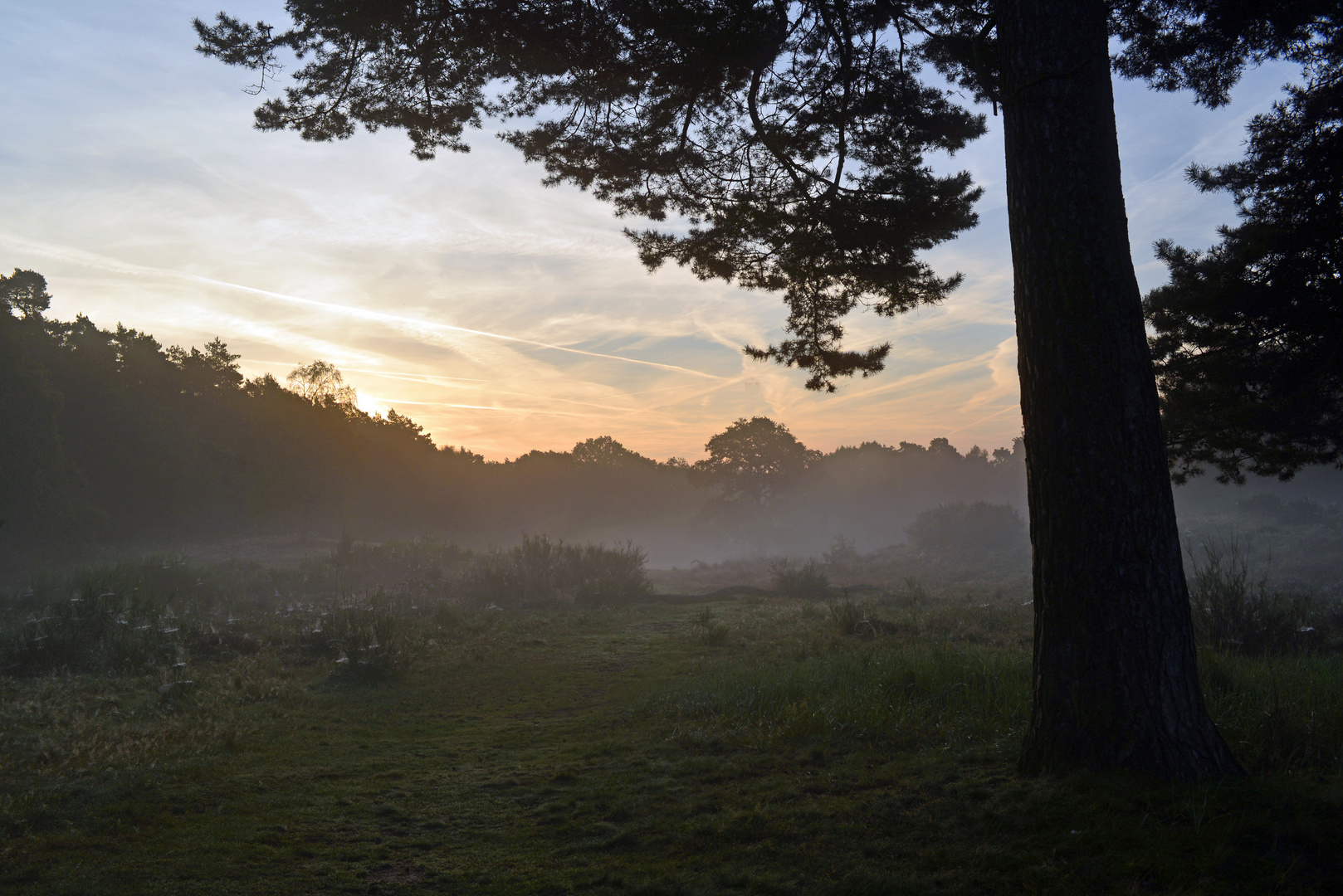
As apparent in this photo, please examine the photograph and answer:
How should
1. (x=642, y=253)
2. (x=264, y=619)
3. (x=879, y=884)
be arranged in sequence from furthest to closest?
(x=264, y=619)
(x=642, y=253)
(x=879, y=884)

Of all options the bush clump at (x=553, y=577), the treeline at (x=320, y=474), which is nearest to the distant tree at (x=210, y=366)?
the treeline at (x=320, y=474)

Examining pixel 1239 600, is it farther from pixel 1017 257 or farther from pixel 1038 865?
pixel 1038 865

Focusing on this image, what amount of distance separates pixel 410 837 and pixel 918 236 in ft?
21.5

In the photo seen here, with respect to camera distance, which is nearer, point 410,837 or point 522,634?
point 410,837

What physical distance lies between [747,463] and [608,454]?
64.1 ft

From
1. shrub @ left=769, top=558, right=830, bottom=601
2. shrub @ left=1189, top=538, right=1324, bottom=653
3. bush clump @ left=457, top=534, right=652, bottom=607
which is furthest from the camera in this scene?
shrub @ left=769, top=558, right=830, bottom=601

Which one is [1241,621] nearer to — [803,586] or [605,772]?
[605,772]

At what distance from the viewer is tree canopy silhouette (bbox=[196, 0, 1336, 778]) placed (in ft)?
11.0

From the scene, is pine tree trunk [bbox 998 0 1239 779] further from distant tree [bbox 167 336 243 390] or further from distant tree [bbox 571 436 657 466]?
distant tree [bbox 571 436 657 466]

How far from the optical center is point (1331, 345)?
6.05m

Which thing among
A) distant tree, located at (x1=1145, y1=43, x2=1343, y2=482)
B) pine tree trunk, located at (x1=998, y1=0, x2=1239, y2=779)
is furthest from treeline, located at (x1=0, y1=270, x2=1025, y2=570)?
distant tree, located at (x1=1145, y1=43, x2=1343, y2=482)

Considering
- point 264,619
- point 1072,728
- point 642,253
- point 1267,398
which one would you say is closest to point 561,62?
point 642,253

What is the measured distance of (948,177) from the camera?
6.86 metres

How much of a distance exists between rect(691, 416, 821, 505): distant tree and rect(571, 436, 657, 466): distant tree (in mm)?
13833
